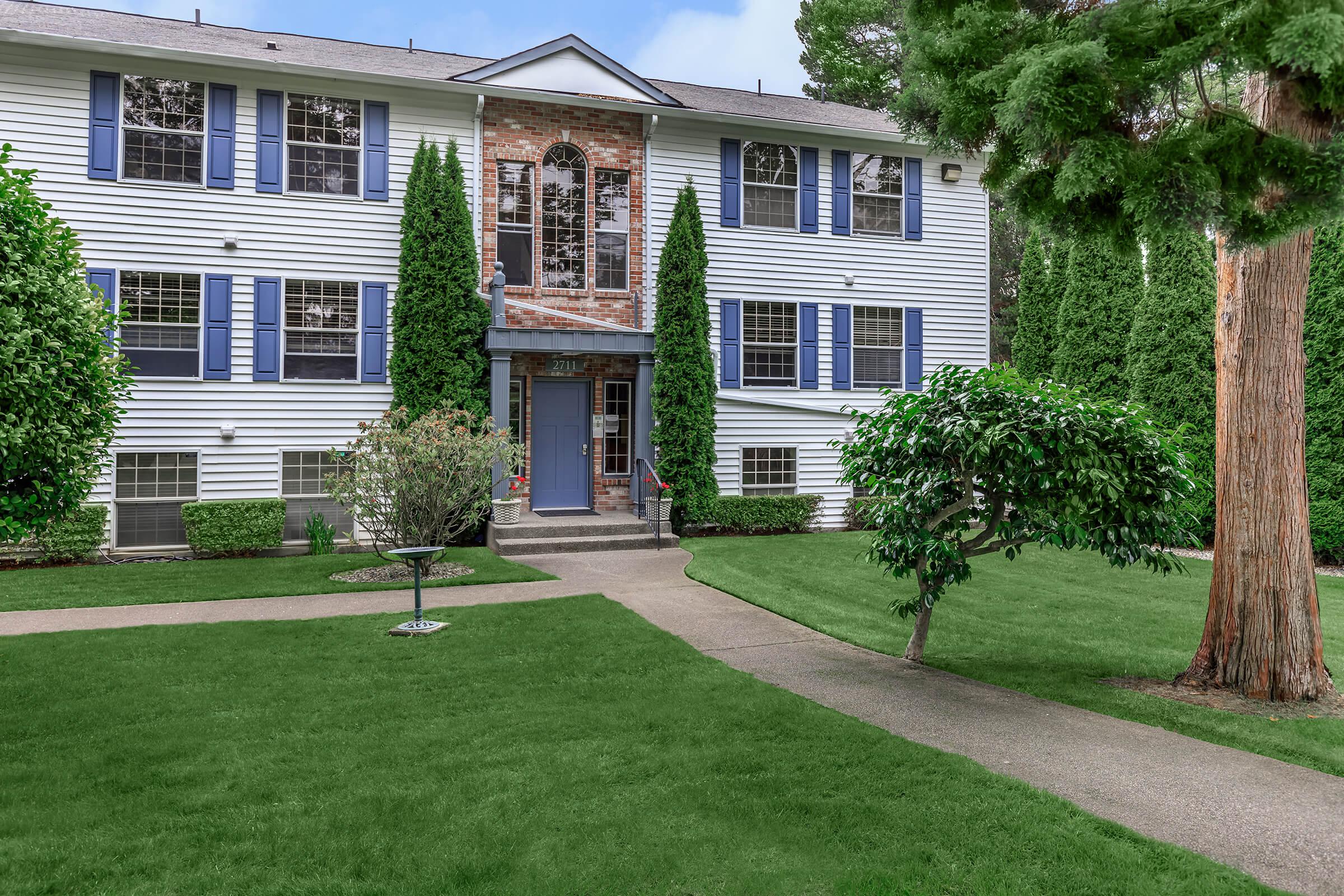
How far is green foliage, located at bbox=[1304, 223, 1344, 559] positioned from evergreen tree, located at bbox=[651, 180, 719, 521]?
801 cm

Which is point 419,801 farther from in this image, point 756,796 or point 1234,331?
point 1234,331

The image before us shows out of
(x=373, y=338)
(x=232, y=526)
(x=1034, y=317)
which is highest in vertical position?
(x=1034, y=317)

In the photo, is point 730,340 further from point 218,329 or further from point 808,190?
point 218,329

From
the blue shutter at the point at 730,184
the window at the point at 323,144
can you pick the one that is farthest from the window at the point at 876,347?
the window at the point at 323,144

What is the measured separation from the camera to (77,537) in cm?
1019

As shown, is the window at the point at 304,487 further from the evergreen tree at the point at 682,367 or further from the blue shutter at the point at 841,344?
the blue shutter at the point at 841,344

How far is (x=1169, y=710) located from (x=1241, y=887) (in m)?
2.20

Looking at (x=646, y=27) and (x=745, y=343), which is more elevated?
(x=646, y=27)

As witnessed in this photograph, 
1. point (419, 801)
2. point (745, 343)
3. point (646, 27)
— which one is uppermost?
point (646, 27)

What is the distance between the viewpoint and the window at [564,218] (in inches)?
502

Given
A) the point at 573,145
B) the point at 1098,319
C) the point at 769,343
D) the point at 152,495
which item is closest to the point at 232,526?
the point at 152,495

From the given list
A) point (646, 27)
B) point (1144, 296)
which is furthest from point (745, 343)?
point (646, 27)

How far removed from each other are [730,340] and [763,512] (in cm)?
284

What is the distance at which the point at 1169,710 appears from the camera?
4.80m
